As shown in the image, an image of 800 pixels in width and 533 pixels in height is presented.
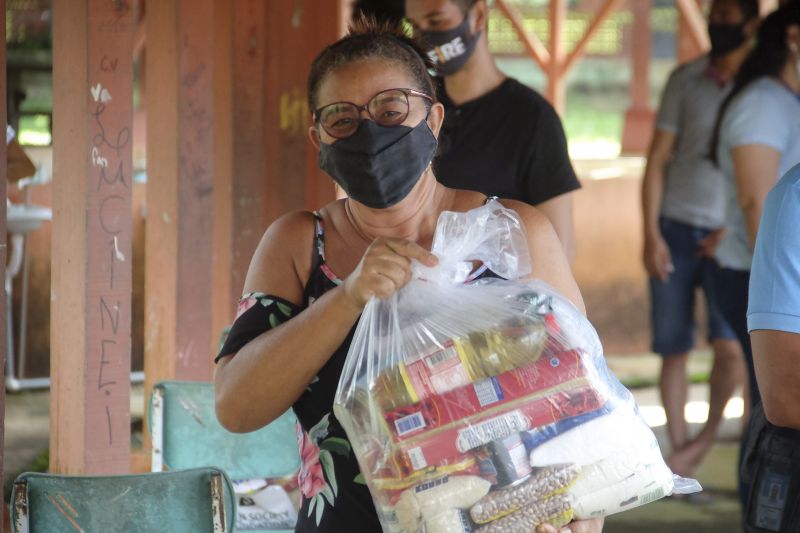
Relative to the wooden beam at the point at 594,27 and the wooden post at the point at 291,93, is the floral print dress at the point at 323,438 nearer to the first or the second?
the wooden post at the point at 291,93

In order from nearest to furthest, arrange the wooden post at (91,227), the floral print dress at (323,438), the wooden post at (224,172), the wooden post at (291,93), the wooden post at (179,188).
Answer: the floral print dress at (323,438)
the wooden post at (91,227)
the wooden post at (179,188)
the wooden post at (224,172)
the wooden post at (291,93)

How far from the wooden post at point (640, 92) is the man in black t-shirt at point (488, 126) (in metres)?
8.03

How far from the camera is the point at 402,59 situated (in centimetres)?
199

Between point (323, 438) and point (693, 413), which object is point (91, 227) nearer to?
point (323, 438)

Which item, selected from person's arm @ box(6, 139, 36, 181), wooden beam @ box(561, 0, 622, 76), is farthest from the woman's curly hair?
wooden beam @ box(561, 0, 622, 76)

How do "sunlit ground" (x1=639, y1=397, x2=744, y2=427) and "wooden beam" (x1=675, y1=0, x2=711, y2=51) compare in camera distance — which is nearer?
"sunlit ground" (x1=639, y1=397, x2=744, y2=427)

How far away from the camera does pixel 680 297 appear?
5.21m

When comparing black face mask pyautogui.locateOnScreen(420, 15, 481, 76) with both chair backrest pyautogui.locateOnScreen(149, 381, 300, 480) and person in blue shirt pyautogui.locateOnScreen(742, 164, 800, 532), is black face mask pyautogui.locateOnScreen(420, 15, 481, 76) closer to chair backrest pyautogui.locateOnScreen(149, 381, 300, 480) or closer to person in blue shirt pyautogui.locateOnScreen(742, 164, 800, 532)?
chair backrest pyautogui.locateOnScreen(149, 381, 300, 480)

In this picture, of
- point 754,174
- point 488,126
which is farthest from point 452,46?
point 754,174

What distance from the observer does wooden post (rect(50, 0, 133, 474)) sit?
323cm

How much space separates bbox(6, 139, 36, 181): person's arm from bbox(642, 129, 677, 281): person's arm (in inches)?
109

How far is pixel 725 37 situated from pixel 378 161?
363 cm

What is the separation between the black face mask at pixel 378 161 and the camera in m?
1.92

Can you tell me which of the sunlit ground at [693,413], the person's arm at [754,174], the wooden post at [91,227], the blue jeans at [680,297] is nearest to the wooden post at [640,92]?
the sunlit ground at [693,413]
